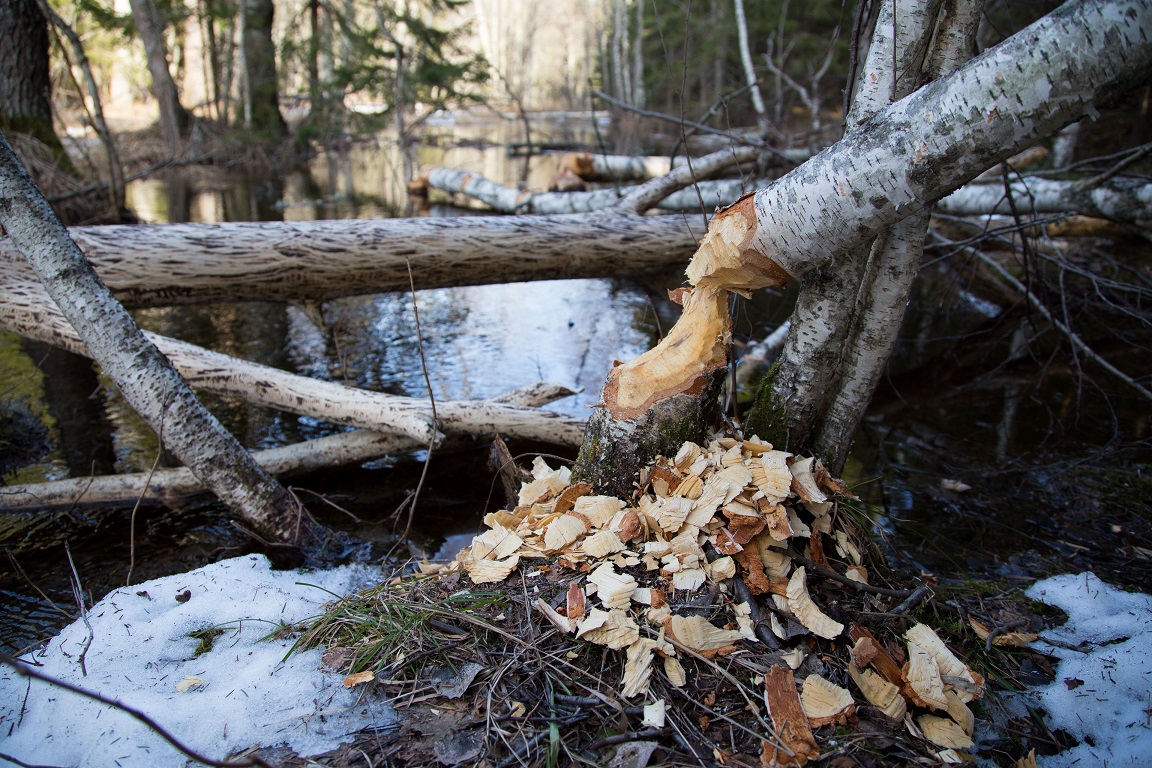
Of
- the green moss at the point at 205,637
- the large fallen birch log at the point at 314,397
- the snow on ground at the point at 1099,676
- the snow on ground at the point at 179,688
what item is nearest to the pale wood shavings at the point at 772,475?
the snow on ground at the point at 1099,676

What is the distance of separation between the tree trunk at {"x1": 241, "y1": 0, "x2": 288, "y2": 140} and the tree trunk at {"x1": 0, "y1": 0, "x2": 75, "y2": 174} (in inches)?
364

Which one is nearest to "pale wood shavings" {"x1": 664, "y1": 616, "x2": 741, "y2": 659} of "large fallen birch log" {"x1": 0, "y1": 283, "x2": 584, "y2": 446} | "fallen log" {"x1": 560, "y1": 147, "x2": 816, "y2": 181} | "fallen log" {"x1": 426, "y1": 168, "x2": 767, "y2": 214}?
"large fallen birch log" {"x1": 0, "y1": 283, "x2": 584, "y2": 446}

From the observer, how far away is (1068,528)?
11.2ft

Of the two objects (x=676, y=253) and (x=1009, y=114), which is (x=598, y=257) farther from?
(x=1009, y=114)

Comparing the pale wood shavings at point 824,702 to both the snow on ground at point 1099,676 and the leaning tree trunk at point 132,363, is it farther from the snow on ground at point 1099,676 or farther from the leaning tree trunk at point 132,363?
the leaning tree trunk at point 132,363

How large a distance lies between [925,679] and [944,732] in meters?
0.14

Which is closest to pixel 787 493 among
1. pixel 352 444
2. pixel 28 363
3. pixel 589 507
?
pixel 589 507

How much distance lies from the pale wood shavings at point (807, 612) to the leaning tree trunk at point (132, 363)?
88.0 inches

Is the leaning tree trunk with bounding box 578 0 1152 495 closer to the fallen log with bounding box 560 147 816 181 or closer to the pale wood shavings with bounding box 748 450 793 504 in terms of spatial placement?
the pale wood shavings with bounding box 748 450 793 504

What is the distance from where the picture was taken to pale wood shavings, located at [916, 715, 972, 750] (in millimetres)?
1725

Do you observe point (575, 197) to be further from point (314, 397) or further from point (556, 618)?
point (556, 618)

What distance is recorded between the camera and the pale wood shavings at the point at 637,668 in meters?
1.78

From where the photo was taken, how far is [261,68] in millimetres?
16203

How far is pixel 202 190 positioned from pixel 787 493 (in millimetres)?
12772
